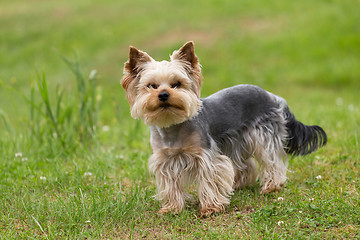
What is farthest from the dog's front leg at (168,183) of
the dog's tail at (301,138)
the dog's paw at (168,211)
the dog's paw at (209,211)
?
the dog's tail at (301,138)

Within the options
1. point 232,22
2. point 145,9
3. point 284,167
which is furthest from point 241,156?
point 145,9

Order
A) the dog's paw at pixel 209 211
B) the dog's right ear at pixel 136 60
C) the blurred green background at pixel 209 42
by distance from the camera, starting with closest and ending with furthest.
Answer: the dog's right ear at pixel 136 60 → the dog's paw at pixel 209 211 → the blurred green background at pixel 209 42

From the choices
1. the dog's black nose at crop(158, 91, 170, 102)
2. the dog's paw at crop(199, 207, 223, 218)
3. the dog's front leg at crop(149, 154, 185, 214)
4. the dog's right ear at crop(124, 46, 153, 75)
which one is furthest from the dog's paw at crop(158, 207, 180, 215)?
the dog's right ear at crop(124, 46, 153, 75)

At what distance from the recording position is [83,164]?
5914mm

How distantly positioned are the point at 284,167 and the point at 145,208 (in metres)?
1.71

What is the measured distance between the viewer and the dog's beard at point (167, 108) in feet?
13.5

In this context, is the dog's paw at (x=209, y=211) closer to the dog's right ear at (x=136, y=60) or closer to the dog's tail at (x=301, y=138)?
the dog's tail at (x=301, y=138)

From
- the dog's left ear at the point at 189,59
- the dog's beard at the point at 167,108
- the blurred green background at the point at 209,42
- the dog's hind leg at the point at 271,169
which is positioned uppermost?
the dog's left ear at the point at 189,59

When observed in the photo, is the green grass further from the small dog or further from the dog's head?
the dog's head

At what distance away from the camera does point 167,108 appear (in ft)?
13.6

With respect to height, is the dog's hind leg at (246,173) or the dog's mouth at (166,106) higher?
the dog's mouth at (166,106)

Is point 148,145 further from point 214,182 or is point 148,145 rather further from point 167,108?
point 167,108

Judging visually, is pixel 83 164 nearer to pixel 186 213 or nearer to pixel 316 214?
pixel 186 213

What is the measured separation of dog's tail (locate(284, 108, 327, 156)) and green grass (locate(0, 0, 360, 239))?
28 cm
